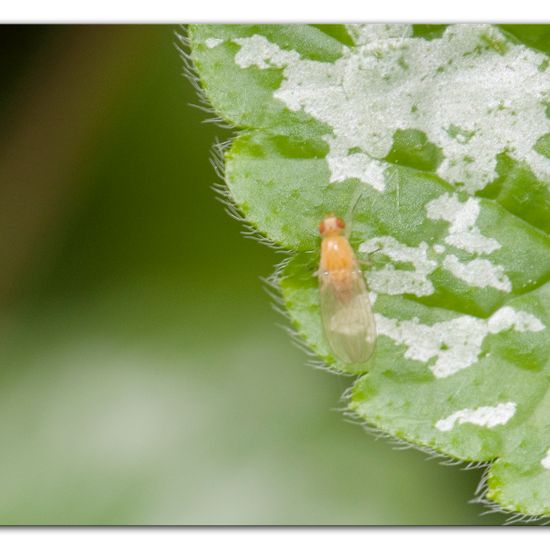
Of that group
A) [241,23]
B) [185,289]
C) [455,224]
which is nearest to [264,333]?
[185,289]

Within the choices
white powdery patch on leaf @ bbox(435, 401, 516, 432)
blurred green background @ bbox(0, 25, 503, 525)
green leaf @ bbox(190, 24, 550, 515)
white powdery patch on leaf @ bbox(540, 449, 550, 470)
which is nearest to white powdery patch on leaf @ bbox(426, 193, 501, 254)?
green leaf @ bbox(190, 24, 550, 515)

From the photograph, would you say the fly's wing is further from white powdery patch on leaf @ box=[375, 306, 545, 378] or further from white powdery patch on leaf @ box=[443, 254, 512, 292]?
white powdery patch on leaf @ box=[443, 254, 512, 292]

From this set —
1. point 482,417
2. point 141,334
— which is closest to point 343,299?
point 482,417

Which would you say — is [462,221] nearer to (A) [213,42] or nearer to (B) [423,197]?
(B) [423,197]

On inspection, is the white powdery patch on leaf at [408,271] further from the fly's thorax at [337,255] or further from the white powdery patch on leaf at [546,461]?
the white powdery patch on leaf at [546,461]

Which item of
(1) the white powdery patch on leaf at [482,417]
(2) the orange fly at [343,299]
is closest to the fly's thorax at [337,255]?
(2) the orange fly at [343,299]

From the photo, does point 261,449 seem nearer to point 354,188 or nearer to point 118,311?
point 118,311
